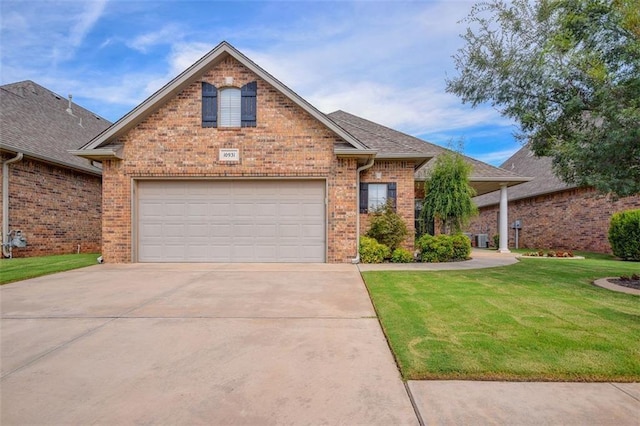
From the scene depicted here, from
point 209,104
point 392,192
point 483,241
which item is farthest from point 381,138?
point 483,241

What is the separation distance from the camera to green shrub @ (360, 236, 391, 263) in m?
11.0

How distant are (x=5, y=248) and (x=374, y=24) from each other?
14.2 metres

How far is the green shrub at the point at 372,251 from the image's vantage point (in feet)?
36.1

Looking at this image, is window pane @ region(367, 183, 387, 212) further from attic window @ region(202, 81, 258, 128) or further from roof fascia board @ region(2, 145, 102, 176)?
roof fascia board @ region(2, 145, 102, 176)

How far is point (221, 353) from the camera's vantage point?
148 inches

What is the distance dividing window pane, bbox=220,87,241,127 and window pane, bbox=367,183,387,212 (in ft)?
16.5

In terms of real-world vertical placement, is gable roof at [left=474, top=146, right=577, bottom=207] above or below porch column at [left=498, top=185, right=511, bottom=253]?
above

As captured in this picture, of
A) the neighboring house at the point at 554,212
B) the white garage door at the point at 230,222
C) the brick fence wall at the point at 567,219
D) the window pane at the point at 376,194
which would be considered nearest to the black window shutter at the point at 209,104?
the white garage door at the point at 230,222

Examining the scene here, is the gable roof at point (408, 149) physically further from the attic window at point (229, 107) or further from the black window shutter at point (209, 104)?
the black window shutter at point (209, 104)

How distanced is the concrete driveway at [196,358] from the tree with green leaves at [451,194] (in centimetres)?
704

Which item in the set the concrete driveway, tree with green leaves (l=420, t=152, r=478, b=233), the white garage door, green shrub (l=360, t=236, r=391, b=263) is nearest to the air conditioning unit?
tree with green leaves (l=420, t=152, r=478, b=233)

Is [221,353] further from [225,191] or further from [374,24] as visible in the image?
[374,24]

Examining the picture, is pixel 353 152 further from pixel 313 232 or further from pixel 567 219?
pixel 567 219

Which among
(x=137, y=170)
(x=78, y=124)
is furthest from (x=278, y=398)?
(x=78, y=124)
